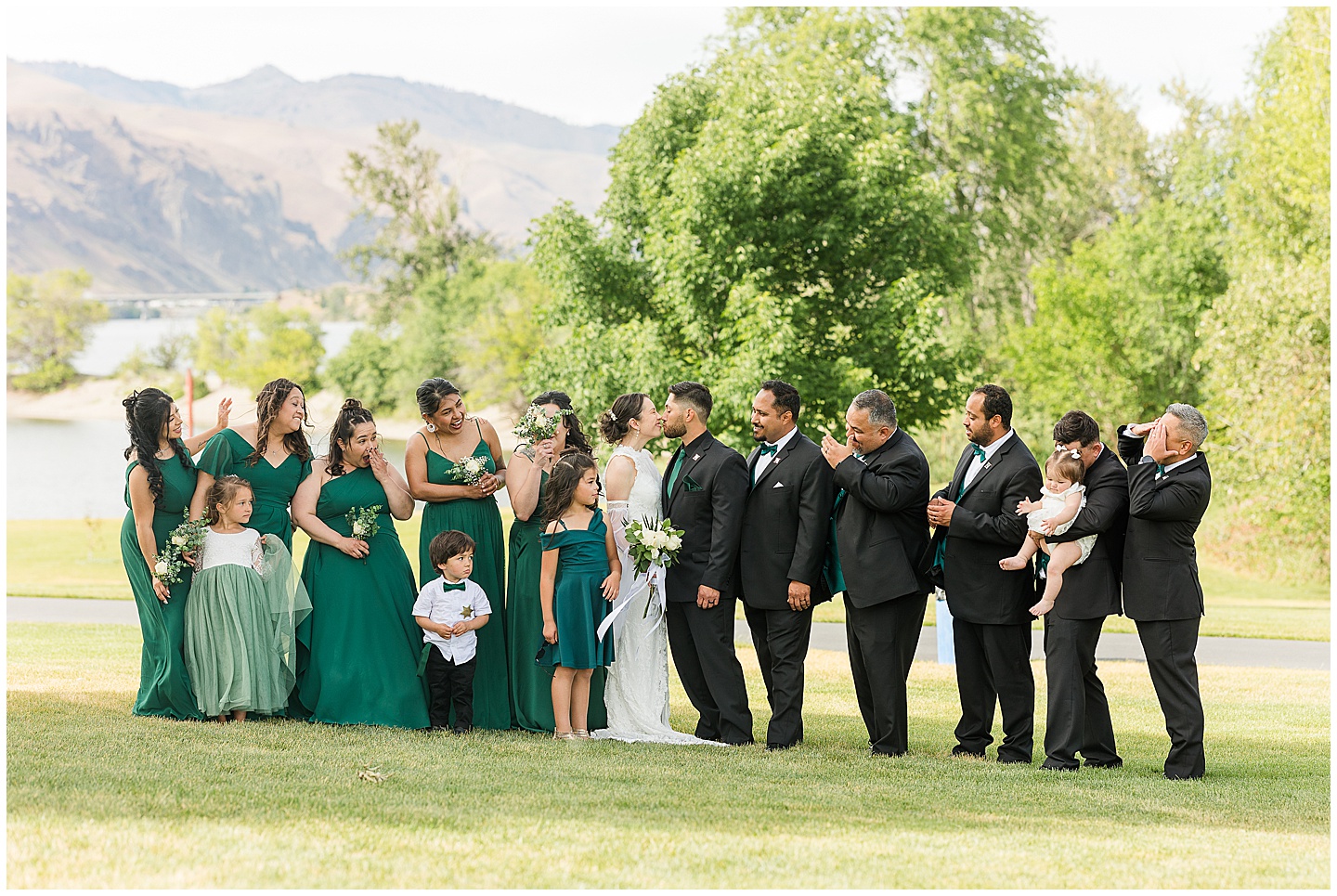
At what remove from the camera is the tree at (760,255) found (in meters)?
20.0

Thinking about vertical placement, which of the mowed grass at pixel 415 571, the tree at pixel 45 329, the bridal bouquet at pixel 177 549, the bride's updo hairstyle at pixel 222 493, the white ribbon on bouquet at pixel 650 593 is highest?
the tree at pixel 45 329

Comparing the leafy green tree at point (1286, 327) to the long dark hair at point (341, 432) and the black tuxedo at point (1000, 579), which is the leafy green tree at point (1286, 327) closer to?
the black tuxedo at point (1000, 579)

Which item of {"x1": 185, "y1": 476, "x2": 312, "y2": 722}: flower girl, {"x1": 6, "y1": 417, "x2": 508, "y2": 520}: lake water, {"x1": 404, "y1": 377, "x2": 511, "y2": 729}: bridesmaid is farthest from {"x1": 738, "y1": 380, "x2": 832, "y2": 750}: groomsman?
{"x1": 6, "y1": 417, "x2": 508, "y2": 520}: lake water

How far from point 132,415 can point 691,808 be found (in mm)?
4481

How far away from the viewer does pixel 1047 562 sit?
765 centimetres

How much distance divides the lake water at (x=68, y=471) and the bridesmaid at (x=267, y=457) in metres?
27.8

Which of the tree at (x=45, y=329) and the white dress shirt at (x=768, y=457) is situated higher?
the tree at (x=45, y=329)

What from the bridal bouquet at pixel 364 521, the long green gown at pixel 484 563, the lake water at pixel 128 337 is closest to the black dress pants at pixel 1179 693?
the long green gown at pixel 484 563

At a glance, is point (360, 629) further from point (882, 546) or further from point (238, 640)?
point (882, 546)

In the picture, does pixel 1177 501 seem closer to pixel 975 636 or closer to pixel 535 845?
pixel 975 636

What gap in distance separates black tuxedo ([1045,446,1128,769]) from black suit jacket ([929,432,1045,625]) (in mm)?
237

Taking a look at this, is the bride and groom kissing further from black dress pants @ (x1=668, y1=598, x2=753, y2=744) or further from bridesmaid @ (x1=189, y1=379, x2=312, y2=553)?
bridesmaid @ (x1=189, y1=379, x2=312, y2=553)

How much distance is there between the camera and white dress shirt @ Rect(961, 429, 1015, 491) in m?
7.75

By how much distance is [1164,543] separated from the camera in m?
7.27
